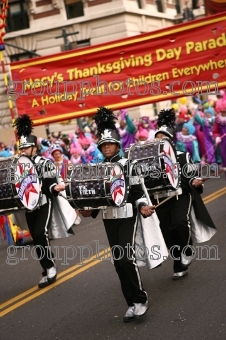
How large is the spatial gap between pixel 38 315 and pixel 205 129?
48.5 feet

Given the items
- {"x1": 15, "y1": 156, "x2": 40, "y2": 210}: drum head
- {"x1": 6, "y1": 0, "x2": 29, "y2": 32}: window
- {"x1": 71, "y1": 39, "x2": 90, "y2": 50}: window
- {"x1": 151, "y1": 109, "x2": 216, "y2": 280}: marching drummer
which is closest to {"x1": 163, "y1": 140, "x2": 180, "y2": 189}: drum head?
{"x1": 151, "y1": 109, "x2": 216, "y2": 280}: marching drummer

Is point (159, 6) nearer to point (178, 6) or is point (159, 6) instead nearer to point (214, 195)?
point (178, 6)

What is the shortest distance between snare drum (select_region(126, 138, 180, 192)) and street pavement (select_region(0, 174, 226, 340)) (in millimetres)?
1089

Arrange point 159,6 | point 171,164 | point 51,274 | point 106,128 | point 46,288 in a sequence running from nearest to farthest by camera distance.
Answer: point 106,128, point 171,164, point 46,288, point 51,274, point 159,6

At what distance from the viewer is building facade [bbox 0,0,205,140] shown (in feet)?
111

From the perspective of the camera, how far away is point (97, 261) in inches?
376

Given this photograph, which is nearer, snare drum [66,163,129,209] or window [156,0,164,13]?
snare drum [66,163,129,209]

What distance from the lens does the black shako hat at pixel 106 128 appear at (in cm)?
682

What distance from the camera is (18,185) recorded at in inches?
315

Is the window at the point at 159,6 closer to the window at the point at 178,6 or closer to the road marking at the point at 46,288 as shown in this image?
the window at the point at 178,6

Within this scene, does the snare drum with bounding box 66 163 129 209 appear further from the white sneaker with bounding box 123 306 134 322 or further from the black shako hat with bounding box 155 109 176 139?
the black shako hat with bounding box 155 109 176 139

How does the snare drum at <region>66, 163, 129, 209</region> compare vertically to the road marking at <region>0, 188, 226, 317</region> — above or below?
above

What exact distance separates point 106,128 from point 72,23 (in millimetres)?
28826

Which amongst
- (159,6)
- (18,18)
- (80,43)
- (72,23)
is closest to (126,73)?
(80,43)
